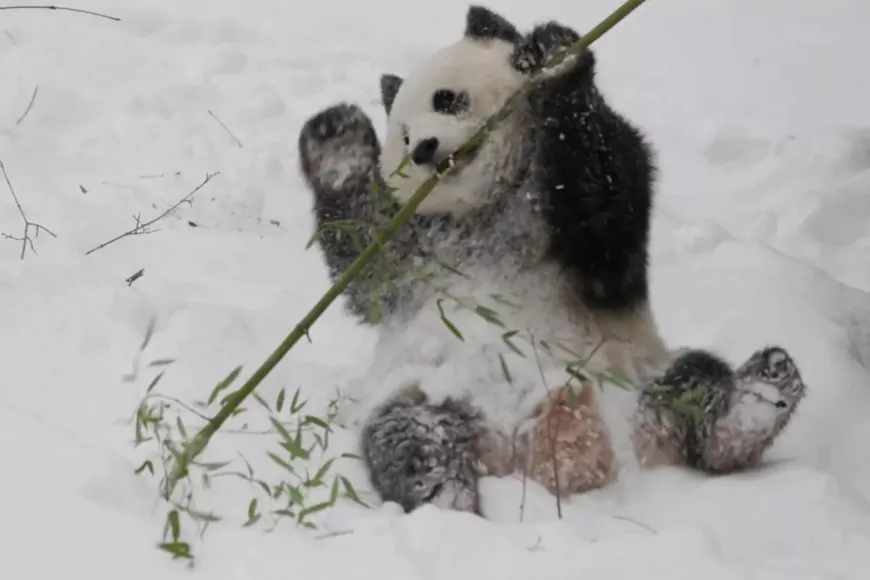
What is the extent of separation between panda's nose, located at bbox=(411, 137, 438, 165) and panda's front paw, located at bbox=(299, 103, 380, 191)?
0.78 ft

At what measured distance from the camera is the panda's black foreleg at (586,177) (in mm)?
1717

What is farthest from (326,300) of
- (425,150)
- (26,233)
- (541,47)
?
(26,233)

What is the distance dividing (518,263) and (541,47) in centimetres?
38

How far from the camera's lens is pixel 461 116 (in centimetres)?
171

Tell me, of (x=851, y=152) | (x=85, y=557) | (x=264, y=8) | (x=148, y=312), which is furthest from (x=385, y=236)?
(x=264, y=8)

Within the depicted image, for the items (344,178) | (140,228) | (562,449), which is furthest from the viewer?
(140,228)

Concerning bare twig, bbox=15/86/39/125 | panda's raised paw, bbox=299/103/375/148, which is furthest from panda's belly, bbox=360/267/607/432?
bare twig, bbox=15/86/39/125

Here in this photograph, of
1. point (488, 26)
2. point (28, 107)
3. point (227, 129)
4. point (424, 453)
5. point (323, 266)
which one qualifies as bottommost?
point (28, 107)

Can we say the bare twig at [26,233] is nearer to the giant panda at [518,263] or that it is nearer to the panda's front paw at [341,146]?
the panda's front paw at [341,146]

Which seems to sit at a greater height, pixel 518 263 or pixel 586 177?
pixel 586 177

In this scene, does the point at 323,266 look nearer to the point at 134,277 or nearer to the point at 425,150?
the point at 134,277

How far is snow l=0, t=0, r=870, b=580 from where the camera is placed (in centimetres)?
125

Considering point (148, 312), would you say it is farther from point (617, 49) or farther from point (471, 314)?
point (617, 49)

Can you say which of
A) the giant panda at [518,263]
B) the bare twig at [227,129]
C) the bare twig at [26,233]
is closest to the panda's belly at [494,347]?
the giant panda at [518,263]
